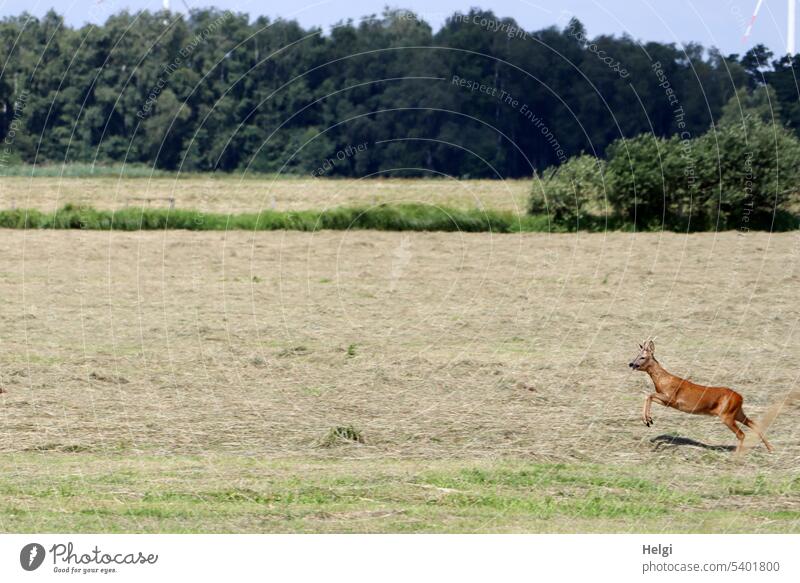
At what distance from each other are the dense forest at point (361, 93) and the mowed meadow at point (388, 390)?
16.6 m

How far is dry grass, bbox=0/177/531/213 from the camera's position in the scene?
5181cm

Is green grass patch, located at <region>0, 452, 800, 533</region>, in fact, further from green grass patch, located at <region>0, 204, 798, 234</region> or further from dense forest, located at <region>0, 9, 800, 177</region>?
dense forest, located at <region>0, 9, 800, 177</region>

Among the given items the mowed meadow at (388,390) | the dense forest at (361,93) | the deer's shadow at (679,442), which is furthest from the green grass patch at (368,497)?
the dense forest at (361,93)

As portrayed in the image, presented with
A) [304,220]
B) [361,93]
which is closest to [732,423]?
[304,220]

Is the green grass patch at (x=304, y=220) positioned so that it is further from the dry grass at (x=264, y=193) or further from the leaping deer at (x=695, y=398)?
the leaping deer at (x=695, y=398)

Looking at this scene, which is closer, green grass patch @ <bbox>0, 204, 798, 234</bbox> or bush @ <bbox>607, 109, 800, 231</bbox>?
bush @ <bbox>607, 109, 800, 231</bbox>

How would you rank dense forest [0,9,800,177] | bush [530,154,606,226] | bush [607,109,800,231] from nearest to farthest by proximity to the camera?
bush [607,109,800,231]
bush [530,154,606,226]
dense forest [0,9,800,177]

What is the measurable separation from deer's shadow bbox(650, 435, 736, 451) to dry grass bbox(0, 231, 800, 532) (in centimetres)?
12

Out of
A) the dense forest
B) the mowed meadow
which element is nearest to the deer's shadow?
the mowed meadow

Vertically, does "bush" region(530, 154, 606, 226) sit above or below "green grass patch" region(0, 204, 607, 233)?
above
